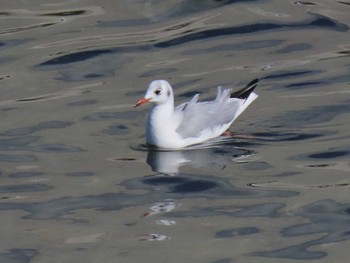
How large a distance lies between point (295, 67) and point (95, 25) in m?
3.54

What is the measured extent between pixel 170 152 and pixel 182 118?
496mm

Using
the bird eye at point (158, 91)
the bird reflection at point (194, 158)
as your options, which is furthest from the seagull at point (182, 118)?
the bird reflection at point (194, 158)

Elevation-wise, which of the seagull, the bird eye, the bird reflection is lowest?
the bird reflection

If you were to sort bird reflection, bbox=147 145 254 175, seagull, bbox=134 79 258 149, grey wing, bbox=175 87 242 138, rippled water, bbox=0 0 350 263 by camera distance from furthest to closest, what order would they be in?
grey wing, bbox=175 87 242 138
seagull, bbox=134 79 258 149
bird reflection, bbox=147 145 254 175
rippled water, bbox=0 0 350 263

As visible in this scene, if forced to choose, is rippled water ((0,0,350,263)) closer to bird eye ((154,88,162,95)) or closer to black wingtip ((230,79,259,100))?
black wingtip ((230,79,259,100))

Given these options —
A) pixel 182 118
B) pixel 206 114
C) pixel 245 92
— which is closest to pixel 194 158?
pixel 182 118

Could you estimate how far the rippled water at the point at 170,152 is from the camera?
34.5ft

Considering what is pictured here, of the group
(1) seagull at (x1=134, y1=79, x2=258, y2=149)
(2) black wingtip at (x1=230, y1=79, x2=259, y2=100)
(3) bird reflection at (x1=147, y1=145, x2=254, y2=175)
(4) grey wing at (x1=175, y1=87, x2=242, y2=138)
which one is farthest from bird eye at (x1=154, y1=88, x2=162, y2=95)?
(2) black wingtip at (x1=230, y1=79, x2=259, y2=100)

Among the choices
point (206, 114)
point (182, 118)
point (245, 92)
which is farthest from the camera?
point (245, 92)

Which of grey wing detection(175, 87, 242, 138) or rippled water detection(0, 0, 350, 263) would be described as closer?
rippled water detection(0, 0, 350, 263)

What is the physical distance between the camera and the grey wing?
13.3 m

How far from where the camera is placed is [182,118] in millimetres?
13383

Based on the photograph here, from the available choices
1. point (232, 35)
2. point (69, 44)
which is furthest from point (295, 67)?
point (69, 44)

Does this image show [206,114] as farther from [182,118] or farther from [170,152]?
[170,152]
